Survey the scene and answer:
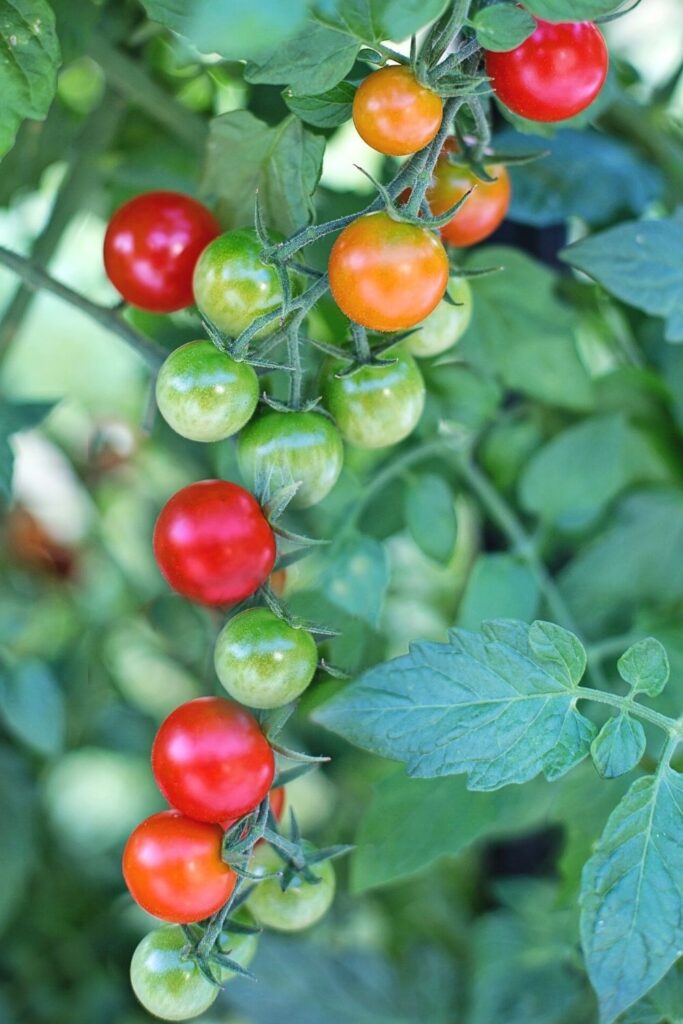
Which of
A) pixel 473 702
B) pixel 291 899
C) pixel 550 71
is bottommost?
pixel 291 899

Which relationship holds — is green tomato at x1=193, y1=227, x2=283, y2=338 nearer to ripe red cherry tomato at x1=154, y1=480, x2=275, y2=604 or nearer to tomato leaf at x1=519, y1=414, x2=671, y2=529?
ripe red cherry tomato at x1=154, y1=480, x2=275, y2=604

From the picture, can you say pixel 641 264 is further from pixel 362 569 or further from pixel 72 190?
pixel 72 190

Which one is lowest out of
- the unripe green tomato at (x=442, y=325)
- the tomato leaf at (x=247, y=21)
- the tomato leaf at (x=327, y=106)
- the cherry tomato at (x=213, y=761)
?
the cherry tomato at (x=213, y=761)

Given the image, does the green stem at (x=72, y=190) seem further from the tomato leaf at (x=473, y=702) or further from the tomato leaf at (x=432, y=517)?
the tomato leaf at (x=473, y=702)

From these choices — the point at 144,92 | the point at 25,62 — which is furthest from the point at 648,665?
the point at 144,92

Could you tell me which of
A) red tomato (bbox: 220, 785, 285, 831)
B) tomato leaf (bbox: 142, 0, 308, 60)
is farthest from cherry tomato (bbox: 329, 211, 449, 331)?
red tomato (bbox: 220, 785, 285, 831)

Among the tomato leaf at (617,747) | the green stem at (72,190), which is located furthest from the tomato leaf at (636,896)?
the green stem at (72,190)
